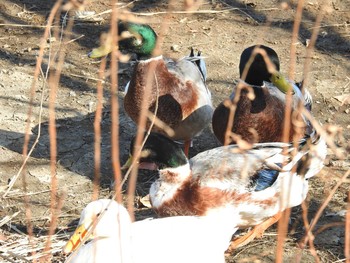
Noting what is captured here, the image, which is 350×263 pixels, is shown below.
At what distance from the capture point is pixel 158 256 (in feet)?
11.5

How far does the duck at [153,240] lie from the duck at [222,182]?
497 mm

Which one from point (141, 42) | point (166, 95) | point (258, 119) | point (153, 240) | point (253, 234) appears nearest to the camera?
point (153, 240)

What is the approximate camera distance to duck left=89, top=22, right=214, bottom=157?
5219 millimetres

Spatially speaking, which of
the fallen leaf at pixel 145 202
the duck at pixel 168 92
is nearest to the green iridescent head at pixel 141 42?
the duck at pixel 168 92

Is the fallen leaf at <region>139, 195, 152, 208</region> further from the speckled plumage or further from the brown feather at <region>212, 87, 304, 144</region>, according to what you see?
the brown feather at <region>212, 87, 304, 144</region>

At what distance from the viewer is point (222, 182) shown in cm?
437

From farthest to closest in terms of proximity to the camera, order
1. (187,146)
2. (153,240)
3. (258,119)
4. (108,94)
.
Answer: (108,94) < (187,146) < (258,119) < (153,240)

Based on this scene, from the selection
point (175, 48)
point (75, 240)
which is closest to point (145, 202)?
point (75, 240)

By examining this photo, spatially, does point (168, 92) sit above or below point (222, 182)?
above

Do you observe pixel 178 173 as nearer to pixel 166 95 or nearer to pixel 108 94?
pixel 166 95

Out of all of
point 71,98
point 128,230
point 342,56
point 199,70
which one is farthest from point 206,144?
point 128,230

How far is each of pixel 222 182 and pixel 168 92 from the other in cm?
108

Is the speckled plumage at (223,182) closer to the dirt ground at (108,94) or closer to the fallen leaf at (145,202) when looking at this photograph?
the dirt ground at (108,94)

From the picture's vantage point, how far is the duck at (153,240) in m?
3.47
